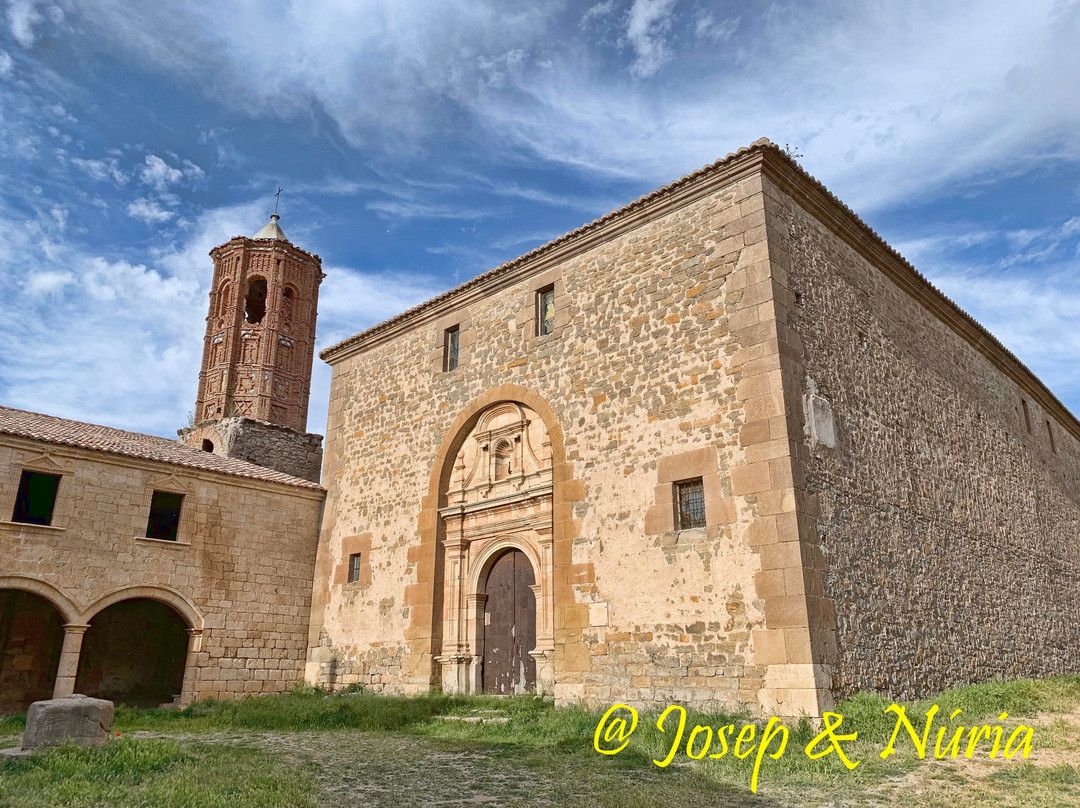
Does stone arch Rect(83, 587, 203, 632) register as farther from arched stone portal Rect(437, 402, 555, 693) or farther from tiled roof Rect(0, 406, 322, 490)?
arched stone portal Rect(437, 402, 555, 693)

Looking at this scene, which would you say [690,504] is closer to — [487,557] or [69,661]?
[487,557]

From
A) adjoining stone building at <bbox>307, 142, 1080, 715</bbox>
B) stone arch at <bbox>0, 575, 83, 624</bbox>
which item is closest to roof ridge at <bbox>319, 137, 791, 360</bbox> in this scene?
adjoining stone building at <bbox>307, 142, 1080, 715</bbox>

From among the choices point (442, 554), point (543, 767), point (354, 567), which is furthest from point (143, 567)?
point (543, 767)

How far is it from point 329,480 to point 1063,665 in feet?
48.5

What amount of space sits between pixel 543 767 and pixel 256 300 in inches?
870

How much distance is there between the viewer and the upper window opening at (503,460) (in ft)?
41.5

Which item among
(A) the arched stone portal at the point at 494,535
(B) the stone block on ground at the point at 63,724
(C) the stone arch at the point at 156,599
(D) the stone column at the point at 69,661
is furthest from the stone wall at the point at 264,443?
(B) the stone block on ground at the point at 63,724

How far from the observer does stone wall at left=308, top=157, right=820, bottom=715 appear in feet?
29.1

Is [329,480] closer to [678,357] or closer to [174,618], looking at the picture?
[174,618]

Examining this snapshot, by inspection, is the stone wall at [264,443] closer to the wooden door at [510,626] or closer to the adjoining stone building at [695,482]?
the adjoining stone building at [695,482]

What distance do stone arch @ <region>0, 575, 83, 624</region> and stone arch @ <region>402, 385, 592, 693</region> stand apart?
5.24 m

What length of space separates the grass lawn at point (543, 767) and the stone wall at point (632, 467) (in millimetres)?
910

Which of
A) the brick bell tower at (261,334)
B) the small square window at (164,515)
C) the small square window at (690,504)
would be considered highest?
the brick bell tower at (261,334)

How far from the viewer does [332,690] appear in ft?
45.8
